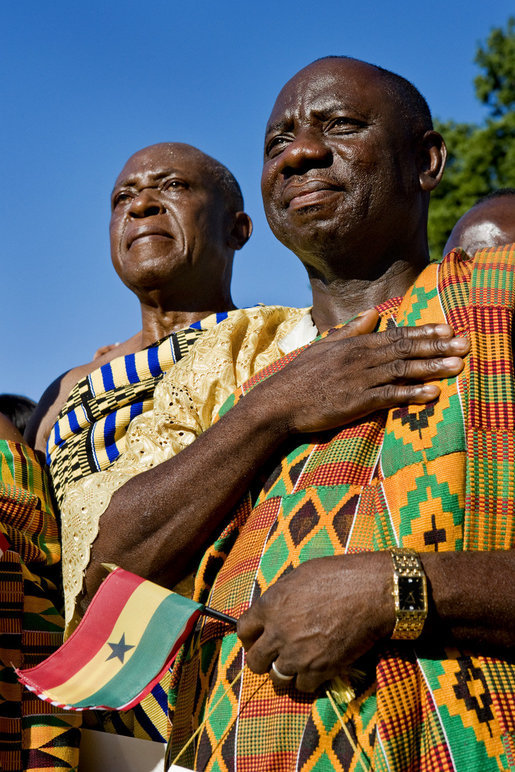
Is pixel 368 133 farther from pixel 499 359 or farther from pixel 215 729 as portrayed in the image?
pixel 215 729

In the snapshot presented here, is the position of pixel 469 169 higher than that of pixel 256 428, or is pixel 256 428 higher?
pixel 469 169

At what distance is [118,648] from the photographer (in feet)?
8.11

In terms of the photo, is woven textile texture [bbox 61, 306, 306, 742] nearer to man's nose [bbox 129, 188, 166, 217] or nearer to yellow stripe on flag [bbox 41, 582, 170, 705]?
yellow stripe on flag [bbox 41, 582, 170, 705]

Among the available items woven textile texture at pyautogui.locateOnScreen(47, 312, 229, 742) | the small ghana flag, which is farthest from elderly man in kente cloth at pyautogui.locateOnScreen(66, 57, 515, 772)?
woven textile texture at pyautogui.locateOnScreen(47, 312, 229, 742)

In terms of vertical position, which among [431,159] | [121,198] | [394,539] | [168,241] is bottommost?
[394,539]

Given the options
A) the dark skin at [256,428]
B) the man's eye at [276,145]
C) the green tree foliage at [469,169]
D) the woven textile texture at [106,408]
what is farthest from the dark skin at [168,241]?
the green tree foliage at [469,169]

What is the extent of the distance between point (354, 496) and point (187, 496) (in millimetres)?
A: 495

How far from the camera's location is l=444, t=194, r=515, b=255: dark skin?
487 cm

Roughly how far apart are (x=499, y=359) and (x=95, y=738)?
174 centimetres

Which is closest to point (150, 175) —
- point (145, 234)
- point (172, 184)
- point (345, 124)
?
point (172, 184)

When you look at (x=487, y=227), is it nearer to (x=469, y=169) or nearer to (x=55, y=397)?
(x=55, y=397)

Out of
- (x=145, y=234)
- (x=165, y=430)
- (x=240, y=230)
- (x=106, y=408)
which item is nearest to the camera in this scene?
(x=165, y=430)

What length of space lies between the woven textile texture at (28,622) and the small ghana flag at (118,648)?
424 millimetres

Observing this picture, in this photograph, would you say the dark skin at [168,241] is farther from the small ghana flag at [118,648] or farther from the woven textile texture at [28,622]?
the small ghana flag at [118,648]
